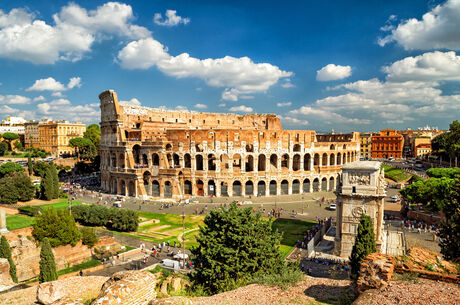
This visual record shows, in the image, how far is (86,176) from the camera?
69.7 metres

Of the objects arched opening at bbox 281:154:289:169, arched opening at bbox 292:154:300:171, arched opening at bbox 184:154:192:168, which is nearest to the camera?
arched opening at bbox 184:154:192:168

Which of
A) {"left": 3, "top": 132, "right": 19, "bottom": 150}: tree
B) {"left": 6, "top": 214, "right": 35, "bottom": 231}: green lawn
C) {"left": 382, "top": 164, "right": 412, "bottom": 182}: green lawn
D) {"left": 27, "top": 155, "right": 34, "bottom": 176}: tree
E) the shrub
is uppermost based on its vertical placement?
{"left": 3, "top": 132, "right": 19, "bottom": 150}: tree

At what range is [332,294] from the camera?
464 inches

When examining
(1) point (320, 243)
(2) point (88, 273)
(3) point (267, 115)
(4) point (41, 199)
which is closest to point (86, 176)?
(4) point (41, 199)

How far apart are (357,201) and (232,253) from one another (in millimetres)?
13597

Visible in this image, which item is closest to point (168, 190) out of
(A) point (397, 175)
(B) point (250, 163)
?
(B) point (250, 163)

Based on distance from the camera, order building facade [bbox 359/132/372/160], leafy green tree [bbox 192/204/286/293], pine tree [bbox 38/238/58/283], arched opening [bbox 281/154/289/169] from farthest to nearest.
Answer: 1. building facade [bbox 359/132/372/160]
2. arched opening [bbox 281/154/289/169]
3. pine tree [bbox 38/238/58/283]
4. leafy green tree [bbox 192/204/286/293]

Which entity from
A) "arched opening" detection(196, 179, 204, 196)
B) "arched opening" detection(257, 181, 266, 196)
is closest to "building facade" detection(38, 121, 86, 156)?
"arched opening" detection(196, 179, 204, 196)

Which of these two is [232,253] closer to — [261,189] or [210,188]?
[210,188]

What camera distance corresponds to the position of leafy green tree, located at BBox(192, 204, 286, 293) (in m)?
14.4

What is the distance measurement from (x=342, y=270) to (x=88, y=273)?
20.1m

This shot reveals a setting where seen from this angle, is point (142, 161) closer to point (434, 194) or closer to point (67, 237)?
point (67, 237)

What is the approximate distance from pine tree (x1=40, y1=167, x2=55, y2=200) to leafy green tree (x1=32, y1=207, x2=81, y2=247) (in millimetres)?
19714

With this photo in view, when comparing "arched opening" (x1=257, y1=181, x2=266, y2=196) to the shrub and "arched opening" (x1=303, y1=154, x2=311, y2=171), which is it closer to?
"arched opening" (x1=303, y1=154, x2=311, y2=171)
